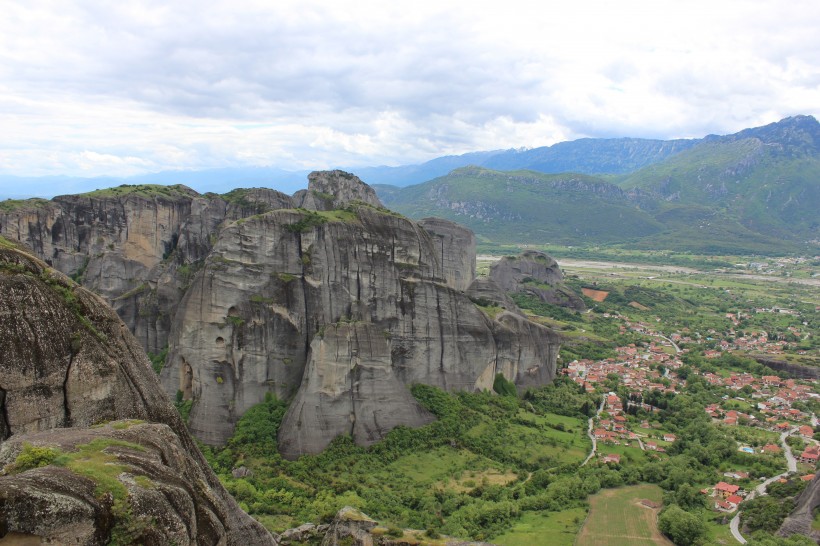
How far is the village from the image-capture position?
48.2 m

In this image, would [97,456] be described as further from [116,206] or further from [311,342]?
[116,206]

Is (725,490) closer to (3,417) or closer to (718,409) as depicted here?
(718,409)

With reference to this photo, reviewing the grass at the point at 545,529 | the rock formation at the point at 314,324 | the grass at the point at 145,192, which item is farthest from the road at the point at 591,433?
the grass at the point at 145,192

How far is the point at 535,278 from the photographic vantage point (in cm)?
12594

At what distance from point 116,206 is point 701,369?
79.9 meters

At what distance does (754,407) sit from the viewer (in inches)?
2633

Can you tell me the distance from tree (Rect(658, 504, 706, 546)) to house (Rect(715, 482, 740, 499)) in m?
7.30

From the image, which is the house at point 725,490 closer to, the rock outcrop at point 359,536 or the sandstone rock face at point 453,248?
the rock outcrop at point 359,536

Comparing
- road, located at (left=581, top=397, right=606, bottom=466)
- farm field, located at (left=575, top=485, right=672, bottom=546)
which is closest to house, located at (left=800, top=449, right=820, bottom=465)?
farm field, located at (left=575, top=485, right=672, bottom=546)

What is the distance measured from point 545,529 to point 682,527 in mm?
8497

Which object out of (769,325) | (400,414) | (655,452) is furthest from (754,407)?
(769,325)

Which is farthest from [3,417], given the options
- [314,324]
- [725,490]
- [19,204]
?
[19,204]

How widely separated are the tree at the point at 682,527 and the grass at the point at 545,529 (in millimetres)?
5207

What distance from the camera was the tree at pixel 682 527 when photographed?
118 feet
